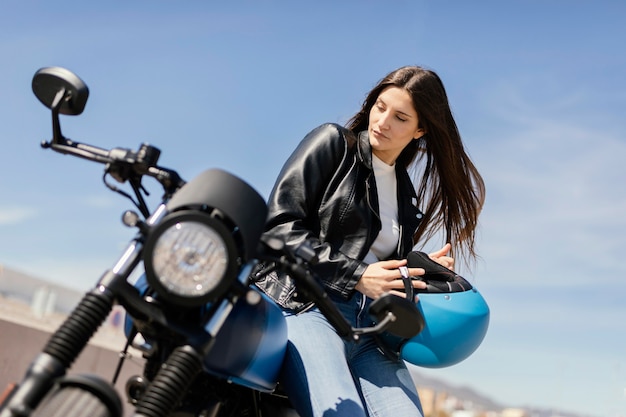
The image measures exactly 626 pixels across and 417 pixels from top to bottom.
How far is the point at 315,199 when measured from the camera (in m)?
3.15

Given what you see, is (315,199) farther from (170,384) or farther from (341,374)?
(170,384)

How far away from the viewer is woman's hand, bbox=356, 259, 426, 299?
2.88 meters

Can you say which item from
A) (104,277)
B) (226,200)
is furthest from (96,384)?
(226,200)

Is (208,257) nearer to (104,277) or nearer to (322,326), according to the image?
(104,277)

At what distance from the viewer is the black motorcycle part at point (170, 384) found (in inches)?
68.8

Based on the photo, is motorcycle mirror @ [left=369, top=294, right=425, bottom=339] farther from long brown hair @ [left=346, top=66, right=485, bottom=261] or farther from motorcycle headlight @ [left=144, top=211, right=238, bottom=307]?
long brown hair @ [left=346, top=66, right=485, bottom=261]

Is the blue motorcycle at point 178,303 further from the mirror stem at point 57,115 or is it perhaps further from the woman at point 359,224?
the woman at point 359,224

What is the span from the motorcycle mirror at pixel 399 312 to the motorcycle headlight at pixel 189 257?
2.18 ft

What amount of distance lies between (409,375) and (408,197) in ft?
2.94

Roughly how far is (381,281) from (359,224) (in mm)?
374

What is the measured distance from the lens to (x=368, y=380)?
294 centimetres

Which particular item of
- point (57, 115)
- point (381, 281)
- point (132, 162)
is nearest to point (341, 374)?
point (381, 281)

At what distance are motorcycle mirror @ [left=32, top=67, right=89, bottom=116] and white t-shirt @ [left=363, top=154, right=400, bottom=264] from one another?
1.45 m

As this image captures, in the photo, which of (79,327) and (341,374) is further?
(341,374)
